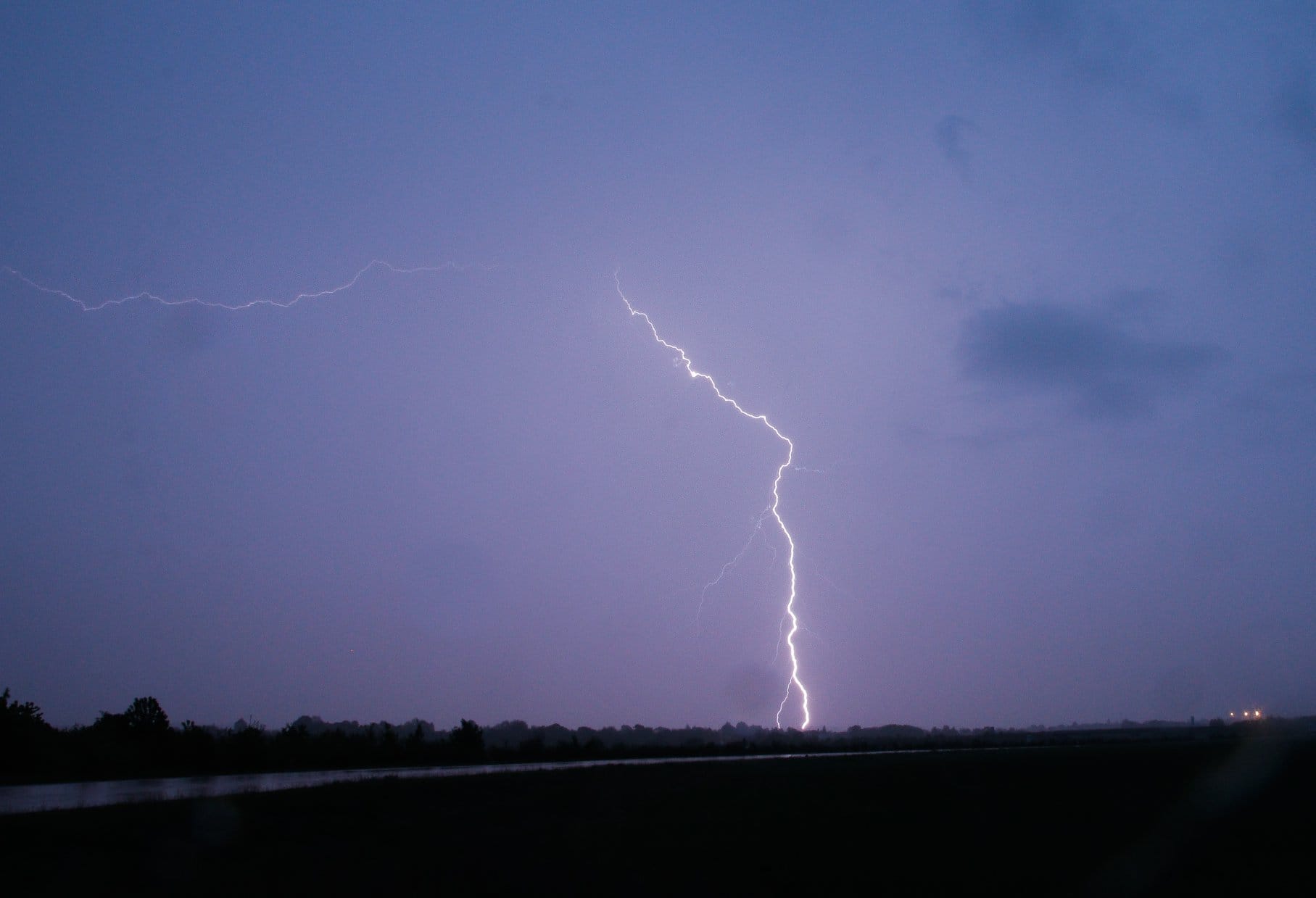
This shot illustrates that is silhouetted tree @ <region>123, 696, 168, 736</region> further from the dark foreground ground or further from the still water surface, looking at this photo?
the dark foreground ground

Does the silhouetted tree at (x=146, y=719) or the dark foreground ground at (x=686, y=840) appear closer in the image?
the dark foreground ground at (x=686, y=840)

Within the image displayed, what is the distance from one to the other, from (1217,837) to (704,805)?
10.5 metres

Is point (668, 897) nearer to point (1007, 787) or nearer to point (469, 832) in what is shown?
point (469, 832)

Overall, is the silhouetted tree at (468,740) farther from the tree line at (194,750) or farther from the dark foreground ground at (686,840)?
the dark foreground ground at (686,840)

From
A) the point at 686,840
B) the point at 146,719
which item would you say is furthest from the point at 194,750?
the point at 686,840

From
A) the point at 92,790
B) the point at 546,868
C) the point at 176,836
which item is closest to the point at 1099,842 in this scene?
the point at 546,868

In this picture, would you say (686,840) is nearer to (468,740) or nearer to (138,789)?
(138,789)

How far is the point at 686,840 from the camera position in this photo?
18953 millimetres

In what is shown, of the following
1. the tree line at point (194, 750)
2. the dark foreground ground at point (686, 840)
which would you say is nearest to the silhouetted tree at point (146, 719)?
the tree line at point (194, 750)

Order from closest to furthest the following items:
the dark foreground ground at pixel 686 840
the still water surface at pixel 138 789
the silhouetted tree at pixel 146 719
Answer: the dark foreground ground at pixel 686 840
the still water surface at pixel 138 789
the silhouetted tree at pixel 146 719

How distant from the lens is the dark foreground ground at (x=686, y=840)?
15320mm

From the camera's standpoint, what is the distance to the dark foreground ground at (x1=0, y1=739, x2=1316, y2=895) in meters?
15.3

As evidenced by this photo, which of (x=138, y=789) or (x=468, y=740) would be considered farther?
(x=468, y=740)

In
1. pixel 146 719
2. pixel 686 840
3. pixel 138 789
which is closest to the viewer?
pixel 686 840
